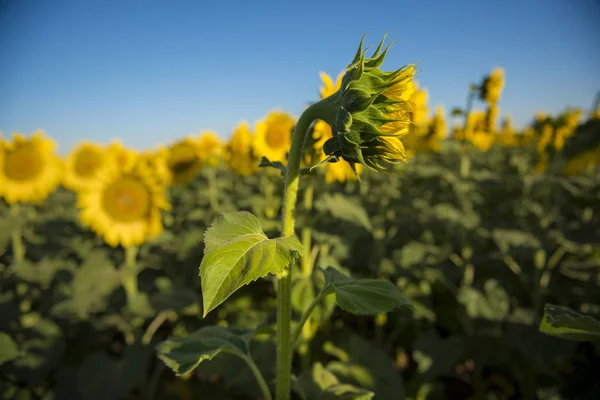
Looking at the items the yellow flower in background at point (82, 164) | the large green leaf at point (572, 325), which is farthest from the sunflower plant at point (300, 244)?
the yellow flower in background at point (82, 164)

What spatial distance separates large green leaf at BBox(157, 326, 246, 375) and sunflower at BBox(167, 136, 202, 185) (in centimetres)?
335

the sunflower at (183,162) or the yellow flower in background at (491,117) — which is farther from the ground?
the yellow flower in background at (491,117)

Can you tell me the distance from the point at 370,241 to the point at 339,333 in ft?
3.87

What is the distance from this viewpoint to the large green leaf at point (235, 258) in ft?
2.38

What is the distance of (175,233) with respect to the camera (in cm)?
436

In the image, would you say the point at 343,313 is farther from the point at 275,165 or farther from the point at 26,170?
the point at 26,170

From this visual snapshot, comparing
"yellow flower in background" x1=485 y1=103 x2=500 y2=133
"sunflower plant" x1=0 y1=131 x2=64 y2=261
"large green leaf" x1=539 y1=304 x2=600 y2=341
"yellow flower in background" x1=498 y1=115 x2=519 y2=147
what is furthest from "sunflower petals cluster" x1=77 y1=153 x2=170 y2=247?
"yellow flower in background" x1=498 y1=115 x2=519 y2=147

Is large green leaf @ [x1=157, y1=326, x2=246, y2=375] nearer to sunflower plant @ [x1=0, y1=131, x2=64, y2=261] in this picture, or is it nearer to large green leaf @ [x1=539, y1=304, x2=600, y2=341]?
large green leaf @ [x1=539, y1=304, x2=600, y2=341]

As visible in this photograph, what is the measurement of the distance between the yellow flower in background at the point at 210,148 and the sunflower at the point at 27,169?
5.02 ft

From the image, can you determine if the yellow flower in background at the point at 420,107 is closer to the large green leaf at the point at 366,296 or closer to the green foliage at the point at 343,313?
the green foliage at the point at 343,313

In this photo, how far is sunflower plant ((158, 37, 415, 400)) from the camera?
762 mm

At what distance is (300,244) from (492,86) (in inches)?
180

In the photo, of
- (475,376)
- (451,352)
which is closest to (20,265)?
(451,352)

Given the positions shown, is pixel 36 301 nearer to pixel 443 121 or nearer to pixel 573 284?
pixel 573 284
